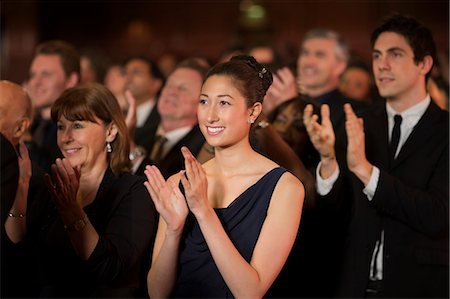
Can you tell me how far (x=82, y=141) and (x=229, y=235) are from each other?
0.73 metres

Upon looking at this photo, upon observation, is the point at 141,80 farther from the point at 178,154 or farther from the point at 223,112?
the point at 223,112

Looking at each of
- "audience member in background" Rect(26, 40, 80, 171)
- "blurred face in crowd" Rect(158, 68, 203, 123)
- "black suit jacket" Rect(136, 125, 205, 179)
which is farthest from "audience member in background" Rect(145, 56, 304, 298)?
"audience member in background" Rect(26, 40, 80, 171)

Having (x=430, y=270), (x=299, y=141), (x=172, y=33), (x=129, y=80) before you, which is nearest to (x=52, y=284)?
(x=299, y=141)

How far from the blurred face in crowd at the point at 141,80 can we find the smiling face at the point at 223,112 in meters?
3.24

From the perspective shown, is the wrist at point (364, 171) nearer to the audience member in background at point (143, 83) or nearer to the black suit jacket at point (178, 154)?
the black suit jacket at point (178, 154)

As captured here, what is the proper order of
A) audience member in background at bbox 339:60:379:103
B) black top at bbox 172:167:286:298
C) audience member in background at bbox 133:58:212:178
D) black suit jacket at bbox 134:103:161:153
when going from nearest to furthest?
black top at bbox 172:167:286:298, audience member in background at bbox 133:58:212:178, black suit jacket at bbox 134:103:161:153, audience member in background at bbox 339:60:379:103

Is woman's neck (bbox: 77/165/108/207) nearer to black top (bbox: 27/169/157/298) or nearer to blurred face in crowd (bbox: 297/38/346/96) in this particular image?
black top (bbox: 27/169/157/298)

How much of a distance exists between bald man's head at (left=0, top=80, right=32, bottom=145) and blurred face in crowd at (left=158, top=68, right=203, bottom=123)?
132cm

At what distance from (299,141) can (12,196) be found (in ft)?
5.25

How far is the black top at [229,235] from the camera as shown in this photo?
7.89 ft

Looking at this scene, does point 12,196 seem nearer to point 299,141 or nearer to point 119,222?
point 119,222

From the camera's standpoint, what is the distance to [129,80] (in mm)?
5691

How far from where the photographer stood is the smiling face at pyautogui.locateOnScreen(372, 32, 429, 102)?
3.29 metres

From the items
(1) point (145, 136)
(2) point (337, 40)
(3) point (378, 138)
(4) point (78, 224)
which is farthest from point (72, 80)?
(4) point (78, 224)
